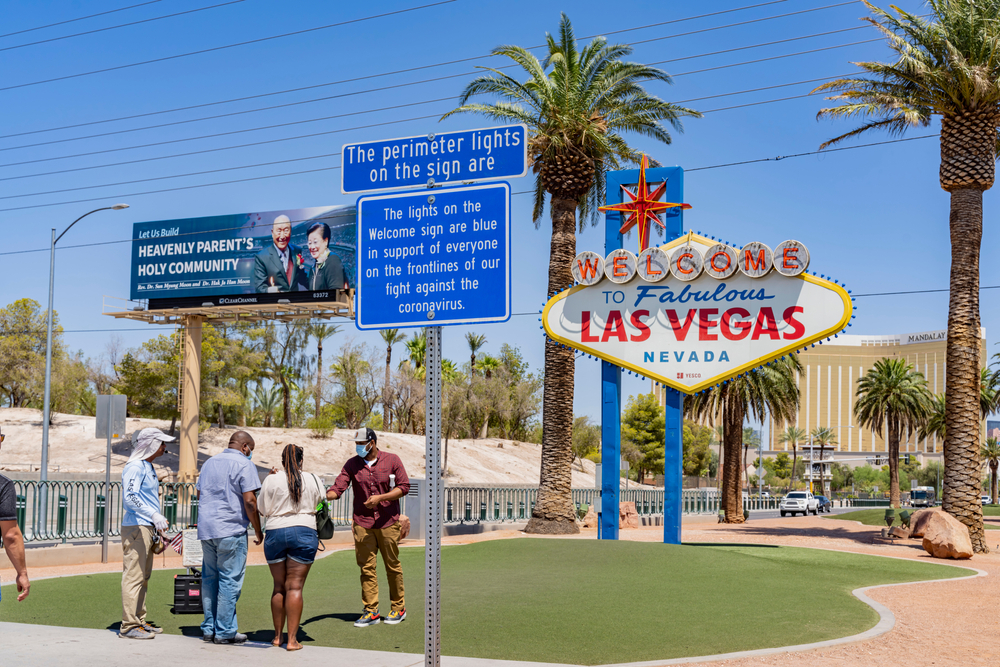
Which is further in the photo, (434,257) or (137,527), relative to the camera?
(137,527)

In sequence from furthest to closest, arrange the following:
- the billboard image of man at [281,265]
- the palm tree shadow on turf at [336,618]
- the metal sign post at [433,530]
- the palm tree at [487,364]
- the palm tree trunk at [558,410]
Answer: the palm tree at [487,364] < the billboard image of man at [281,265] < the palm tree trunk at [558,410] < the palm tree shadow on turf at [336,618] < the metal sign post at [433,530]

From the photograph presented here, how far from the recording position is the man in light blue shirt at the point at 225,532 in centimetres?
841

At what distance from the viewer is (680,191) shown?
22703mm

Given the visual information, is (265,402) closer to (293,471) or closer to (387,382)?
(387,382)

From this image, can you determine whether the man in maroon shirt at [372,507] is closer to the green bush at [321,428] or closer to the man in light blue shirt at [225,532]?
the man in light blue shirt at [225,532]

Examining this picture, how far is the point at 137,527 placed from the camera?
8656 mm

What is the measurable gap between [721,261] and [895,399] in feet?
143

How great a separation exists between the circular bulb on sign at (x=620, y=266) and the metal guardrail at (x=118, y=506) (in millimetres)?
7765

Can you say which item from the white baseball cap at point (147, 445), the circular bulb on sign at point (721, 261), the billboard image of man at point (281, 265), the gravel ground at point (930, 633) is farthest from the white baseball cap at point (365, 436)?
the billboard image of man at point (281, 265)

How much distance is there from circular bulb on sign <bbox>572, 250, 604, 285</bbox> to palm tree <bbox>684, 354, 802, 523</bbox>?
21.5m

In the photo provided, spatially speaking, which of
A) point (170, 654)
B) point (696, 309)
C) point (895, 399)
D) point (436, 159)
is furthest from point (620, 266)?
point (895, 399)

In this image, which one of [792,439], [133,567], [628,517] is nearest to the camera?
[133,567]

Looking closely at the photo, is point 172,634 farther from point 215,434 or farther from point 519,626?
point 215,434

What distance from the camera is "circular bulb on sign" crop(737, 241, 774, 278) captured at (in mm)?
20625
